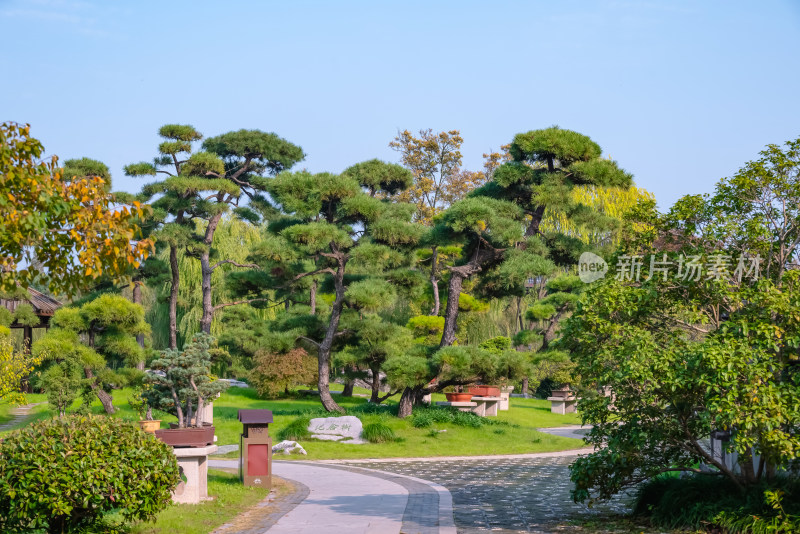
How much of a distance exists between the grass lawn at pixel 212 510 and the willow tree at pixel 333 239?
9082mm

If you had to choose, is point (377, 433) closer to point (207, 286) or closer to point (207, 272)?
point (207, 286)

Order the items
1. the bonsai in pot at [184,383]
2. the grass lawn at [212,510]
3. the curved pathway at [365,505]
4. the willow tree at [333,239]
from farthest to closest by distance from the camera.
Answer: the willow tree at [333,239], the bonsai in pot at [184,383], the curved pathway at [365,505], the grass lawn at [212,510]

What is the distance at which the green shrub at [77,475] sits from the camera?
255 inches

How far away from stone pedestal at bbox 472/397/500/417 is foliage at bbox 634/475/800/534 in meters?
15.9

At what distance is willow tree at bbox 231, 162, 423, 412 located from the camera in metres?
20.2

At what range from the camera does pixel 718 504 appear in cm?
775

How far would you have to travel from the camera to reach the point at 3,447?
22.0ft

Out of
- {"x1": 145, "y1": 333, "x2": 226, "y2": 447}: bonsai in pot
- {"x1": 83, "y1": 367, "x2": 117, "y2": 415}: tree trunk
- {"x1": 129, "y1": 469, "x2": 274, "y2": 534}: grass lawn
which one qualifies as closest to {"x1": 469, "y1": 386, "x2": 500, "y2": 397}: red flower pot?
{"x1": 83, "y1": 367, "x2": 117, "y2": 415}: tree trunk

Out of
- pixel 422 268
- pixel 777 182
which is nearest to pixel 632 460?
pixel 777 182

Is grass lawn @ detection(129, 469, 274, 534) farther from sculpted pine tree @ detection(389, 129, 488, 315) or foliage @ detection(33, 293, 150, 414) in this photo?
sculpted pine tree @ detection(389, 129, 488, 315)

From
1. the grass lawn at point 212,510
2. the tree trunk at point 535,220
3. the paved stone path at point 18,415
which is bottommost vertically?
the paved stone path at point 18,415

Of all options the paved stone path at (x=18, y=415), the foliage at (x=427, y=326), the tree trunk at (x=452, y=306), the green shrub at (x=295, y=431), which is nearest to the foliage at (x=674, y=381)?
the green shrub at (x=295, y=431)

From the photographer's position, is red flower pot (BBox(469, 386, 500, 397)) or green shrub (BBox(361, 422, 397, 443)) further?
red flower pot (BBox(469, 386, 500, 397))

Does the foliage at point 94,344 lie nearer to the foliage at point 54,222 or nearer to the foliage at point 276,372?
the foliage at point 276,372
